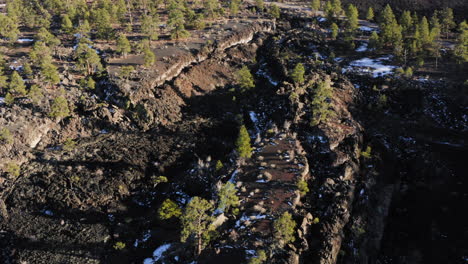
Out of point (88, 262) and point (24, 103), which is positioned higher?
point (24, 103)

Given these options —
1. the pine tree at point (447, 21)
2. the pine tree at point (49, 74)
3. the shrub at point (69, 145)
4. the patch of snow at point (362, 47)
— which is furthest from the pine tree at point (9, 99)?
the pine tree at point (447, 21)

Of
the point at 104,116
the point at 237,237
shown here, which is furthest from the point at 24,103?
the point at 237,237

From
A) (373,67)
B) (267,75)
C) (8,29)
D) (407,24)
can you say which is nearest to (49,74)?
(8,29)

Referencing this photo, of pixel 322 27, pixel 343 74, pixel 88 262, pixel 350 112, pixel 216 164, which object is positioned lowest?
pixel 88 262

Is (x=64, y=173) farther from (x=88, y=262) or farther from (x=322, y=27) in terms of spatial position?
(x=322, y=27)

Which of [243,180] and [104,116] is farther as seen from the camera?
[104,116]

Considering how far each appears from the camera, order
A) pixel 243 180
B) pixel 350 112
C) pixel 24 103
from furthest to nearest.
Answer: pixel 350 112 → pixel 24 103 → pixel 243 180
